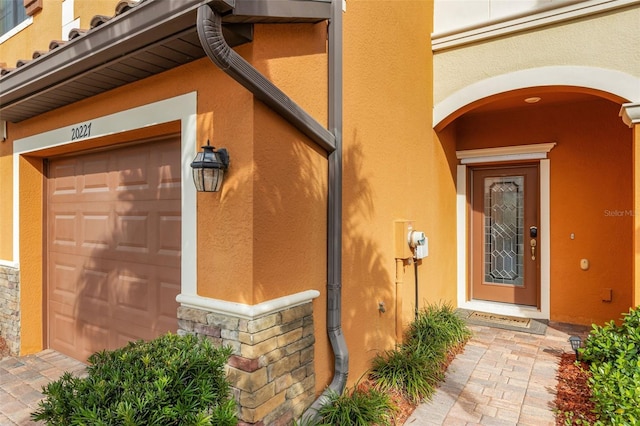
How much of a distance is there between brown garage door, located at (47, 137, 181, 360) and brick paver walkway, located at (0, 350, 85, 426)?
18 centimetres

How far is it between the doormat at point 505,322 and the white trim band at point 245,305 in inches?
161

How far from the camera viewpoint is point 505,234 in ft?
21.7

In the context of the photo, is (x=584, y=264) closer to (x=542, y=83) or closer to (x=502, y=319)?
(x=502, y=319)

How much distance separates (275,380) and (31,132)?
4624 mm

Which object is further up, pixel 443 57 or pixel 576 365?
pixel 443 57

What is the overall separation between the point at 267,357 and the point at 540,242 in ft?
17.5

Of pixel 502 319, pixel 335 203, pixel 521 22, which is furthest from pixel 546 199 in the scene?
pixel 335 203

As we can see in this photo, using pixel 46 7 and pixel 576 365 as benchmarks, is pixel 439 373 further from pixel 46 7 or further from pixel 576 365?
pixel 46 7

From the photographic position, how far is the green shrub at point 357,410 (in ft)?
9.97

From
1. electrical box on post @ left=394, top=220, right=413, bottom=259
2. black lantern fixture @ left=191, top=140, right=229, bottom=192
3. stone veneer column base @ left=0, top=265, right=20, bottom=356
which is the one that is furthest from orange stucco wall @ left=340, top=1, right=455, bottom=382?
stone veneer column base @ left=0, top=265, right=20, bottom=356

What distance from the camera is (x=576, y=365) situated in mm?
4340

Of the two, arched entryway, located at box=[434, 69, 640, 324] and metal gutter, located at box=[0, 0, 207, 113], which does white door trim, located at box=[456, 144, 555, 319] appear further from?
metal gutter, located at box=[0, 0, 207, 113]

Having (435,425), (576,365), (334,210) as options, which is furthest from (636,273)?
(334,210)

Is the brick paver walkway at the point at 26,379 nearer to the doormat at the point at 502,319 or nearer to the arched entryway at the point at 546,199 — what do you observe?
the doormat at the point at 502,319
